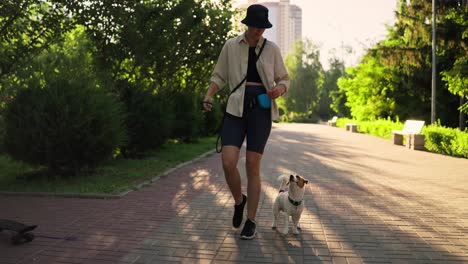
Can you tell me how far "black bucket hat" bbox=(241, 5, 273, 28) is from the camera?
4.49 meters

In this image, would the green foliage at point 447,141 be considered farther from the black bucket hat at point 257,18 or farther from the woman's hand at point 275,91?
the black bucket hat at point 257,18

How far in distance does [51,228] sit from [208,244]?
181 cm

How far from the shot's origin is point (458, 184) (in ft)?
28.7

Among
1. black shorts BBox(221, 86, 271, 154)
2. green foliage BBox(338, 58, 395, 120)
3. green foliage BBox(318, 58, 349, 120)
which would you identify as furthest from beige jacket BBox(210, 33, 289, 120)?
green foliage BBox(318, 58, 349, 120)

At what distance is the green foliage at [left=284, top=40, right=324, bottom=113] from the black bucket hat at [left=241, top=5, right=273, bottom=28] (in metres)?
77.7

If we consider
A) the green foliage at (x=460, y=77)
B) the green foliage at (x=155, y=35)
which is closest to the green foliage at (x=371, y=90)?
the green foliage at (x=460, y=77)

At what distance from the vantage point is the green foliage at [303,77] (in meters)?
83.1

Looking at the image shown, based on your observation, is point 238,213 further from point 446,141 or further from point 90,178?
point 446,141

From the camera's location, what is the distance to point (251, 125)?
4672 mm

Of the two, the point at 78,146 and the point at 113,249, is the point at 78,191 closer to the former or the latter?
the point at 78,146

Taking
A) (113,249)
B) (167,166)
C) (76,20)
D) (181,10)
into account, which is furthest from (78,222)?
(181,10)

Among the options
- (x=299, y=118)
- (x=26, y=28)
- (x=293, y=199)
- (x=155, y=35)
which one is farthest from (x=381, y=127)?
(x=299, y=118)

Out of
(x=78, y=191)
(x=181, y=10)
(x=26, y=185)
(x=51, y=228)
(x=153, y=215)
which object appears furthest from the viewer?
(x=181, y=10)

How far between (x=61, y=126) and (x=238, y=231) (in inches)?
181
